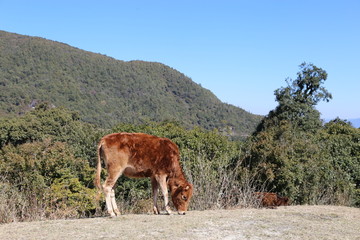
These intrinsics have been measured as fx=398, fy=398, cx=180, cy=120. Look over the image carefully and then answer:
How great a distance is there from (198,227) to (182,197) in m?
1.58

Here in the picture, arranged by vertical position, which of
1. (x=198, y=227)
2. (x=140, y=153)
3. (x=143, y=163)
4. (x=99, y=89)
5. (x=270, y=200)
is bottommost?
(x=198, y=227)

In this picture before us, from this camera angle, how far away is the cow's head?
8.09 m

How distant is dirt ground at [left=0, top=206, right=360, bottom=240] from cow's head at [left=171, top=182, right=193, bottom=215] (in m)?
0.22

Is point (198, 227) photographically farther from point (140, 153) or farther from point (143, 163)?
point (140, 153)

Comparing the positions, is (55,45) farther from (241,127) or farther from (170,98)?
(241,127)

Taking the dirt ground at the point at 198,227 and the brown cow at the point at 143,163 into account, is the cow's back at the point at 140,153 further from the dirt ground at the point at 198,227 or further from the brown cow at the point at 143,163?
the dirt ground at the point at 198,227

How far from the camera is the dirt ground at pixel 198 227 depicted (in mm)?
6082

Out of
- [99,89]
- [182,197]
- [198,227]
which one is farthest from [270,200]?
[99,89]

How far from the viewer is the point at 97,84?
165 m

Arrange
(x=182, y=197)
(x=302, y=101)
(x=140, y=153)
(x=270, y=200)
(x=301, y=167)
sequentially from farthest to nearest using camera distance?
(x=302, y=101) < (x=301, y=167) < (x=270, y=200) < (x=182, y=197) < (x=140, y=153)

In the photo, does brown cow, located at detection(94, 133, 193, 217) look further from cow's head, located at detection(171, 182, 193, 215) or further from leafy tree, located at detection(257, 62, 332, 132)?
leafy tree, located at detection(257, 62, 332, 132)

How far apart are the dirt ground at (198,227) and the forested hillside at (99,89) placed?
110 m

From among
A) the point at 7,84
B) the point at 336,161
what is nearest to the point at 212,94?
the point at 7,84

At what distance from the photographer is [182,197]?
319 inches
